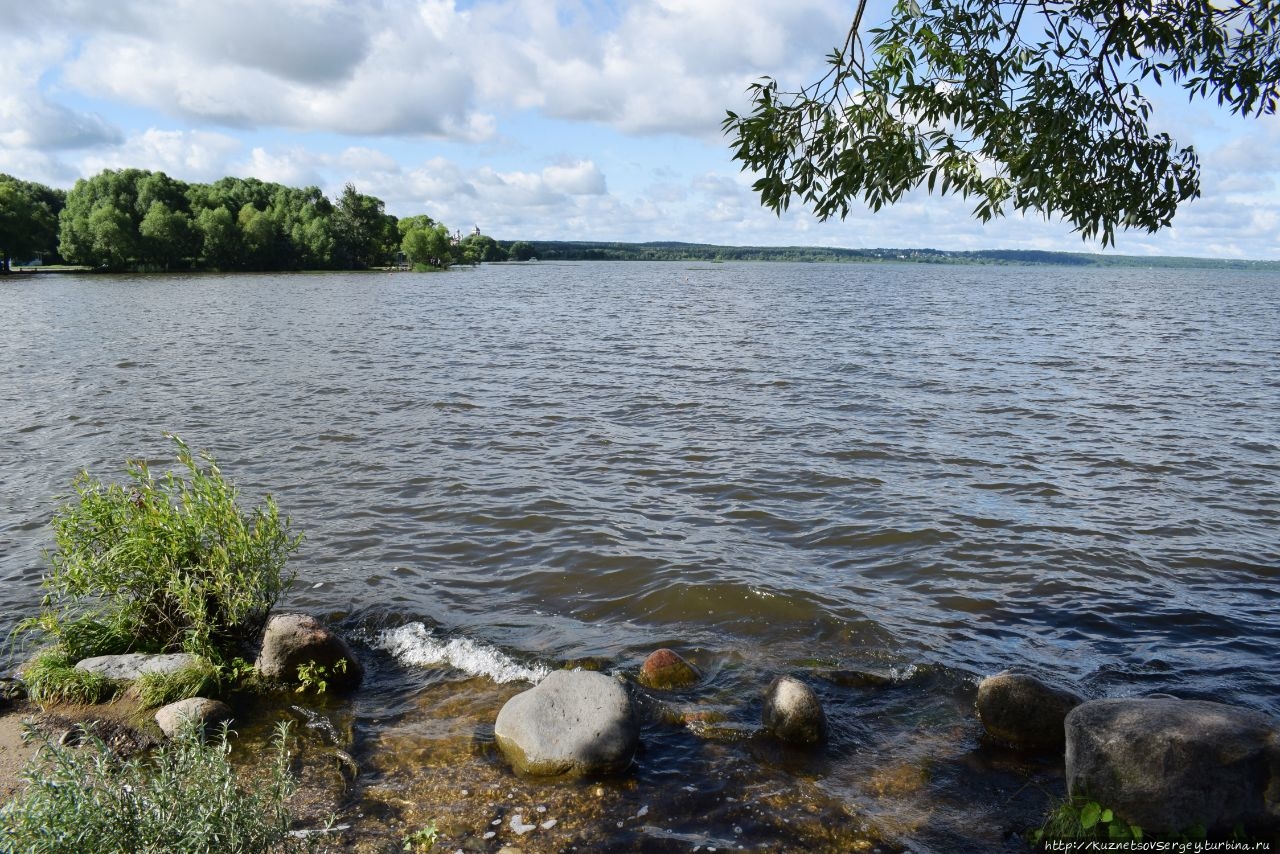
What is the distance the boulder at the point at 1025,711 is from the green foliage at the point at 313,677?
6777 mm

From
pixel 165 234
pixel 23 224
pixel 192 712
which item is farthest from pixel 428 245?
pixel 192 712

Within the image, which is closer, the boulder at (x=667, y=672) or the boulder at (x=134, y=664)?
the boulder at (x=134, y=664)

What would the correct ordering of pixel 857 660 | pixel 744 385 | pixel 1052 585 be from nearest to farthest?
pixel 857 660 < pixel 1052 585 < pixel 744 385

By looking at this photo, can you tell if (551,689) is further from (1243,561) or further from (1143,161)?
(1243,561)

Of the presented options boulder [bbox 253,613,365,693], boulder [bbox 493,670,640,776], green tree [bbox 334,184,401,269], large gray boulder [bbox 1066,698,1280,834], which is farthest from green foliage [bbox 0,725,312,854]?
green tree [bbox 334,184,401,269]

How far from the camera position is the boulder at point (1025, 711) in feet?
26.5

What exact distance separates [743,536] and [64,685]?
30.7ft

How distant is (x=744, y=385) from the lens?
27.9 m

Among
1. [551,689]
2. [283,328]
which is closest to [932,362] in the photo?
[551,689]

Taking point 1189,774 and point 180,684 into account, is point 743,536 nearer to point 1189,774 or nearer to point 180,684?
point 1189,774

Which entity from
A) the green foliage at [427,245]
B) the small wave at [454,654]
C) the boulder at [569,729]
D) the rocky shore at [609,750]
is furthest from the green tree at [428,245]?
the boulder at [569,729]

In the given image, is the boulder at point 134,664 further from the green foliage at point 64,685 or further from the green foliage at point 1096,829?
the green foliage at point 1096,829

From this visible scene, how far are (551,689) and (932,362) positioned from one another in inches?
1139

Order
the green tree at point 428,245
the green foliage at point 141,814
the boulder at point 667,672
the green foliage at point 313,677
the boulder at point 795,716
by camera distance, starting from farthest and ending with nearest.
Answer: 1. the green tree at point 428,245
2. the boulder at point 667,672
3. the green foliage at point 313,677
4. the boulder at point 795,716
5. the green foliage at point 141,814
